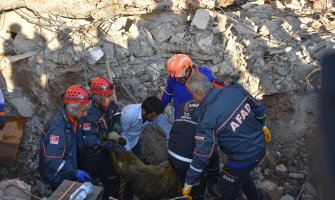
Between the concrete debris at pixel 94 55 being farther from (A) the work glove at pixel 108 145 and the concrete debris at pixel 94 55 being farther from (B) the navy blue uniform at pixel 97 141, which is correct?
(A) the work glove at pixel 108 145

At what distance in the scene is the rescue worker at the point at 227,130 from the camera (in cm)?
423

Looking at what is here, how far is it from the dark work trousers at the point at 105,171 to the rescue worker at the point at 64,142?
35cm

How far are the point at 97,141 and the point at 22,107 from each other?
199 centimetres

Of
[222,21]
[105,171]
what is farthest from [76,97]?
[222,21]

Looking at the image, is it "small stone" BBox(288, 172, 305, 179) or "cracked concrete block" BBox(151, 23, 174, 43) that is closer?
"small stone" BBox(288, 172, 305, 179)

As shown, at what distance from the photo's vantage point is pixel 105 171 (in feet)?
17.0

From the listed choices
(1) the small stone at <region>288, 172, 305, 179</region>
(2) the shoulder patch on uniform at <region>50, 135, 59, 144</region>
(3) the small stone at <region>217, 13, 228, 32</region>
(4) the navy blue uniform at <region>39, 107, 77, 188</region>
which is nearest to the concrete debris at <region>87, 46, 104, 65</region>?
(3) the small stone at <region>217, 13, 228, 32</region>

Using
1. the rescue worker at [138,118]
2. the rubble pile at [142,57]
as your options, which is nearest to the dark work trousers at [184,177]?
the rescue worker at [138,118]

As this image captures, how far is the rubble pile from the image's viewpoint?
20.5 feet

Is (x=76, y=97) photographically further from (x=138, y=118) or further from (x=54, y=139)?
(x=138, y=118)

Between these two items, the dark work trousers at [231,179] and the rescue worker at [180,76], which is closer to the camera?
the dark work trousers at [231,179]

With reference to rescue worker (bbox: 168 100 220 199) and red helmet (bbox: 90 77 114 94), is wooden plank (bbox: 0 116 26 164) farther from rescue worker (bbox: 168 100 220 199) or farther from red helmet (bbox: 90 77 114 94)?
rescue worker (bbox: 168 100 220 199)

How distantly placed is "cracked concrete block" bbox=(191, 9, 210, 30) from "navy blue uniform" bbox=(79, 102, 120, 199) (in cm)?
213

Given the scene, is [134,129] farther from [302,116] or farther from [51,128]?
[302,116]
